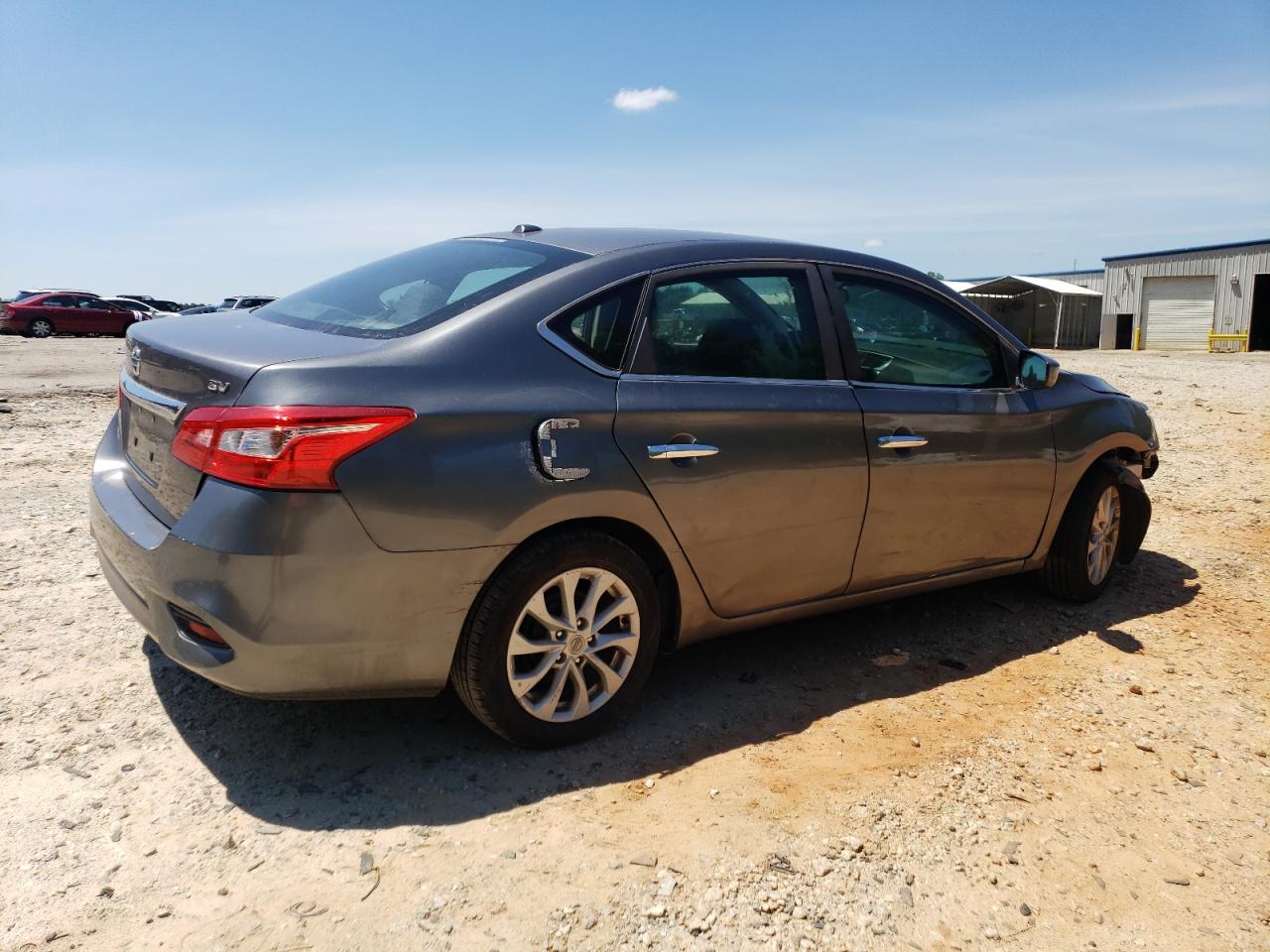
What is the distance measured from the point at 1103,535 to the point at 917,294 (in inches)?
66.4

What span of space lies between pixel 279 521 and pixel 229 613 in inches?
11.6

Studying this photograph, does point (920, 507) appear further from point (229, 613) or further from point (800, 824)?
point (229, 613)

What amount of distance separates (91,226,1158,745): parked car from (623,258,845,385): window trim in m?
0.01

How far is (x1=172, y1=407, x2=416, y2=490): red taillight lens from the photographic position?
8.35 ft

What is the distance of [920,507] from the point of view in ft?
12.6

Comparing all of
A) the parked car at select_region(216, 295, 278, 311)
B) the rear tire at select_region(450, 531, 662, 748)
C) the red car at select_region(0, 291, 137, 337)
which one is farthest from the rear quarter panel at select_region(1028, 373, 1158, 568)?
the red car at select_region(0, 291, 137, 337)

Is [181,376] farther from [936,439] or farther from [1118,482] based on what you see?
[1118,482]

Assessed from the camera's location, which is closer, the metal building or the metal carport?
the metal building

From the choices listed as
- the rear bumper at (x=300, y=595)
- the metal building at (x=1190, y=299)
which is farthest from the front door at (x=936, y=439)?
the metal building at (x=1190, y=299)

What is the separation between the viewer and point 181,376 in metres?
2.86

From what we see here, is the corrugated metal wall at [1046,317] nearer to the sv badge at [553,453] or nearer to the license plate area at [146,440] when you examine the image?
the sv badge at [553,453]

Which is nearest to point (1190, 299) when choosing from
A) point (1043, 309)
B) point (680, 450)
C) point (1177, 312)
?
point (1177, 312)

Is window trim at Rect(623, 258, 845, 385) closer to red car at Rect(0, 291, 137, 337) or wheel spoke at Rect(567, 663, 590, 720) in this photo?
wheel spoke at Rect(567, 663, 590, 720)

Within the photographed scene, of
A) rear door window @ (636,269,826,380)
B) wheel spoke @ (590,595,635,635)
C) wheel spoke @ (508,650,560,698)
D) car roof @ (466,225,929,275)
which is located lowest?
wheel spoke @ (508,650,560,698)
